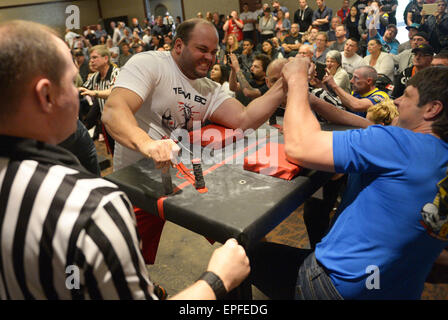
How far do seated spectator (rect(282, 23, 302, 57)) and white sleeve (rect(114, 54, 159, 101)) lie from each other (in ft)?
20.5

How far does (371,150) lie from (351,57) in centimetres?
518

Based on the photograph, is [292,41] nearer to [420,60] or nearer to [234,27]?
[234,27]

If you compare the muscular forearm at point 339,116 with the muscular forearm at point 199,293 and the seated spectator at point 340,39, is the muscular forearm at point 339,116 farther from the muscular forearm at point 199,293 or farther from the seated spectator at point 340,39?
the seated spectator at point 340,39

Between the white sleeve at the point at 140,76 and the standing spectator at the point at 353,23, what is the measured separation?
7.23 m

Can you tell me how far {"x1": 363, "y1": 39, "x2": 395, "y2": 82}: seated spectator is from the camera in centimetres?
517

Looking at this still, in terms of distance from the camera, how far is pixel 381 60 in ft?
17.2

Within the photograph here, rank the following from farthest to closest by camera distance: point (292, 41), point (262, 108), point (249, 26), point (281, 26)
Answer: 1. point (249, 26)
2. point (281, 26)
3. point (292, 41)
4. point (262, 108)

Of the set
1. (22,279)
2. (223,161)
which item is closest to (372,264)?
(223,161)

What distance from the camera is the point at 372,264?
115 centimetres

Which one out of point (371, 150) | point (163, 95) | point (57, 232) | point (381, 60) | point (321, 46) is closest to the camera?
point (57, 232)

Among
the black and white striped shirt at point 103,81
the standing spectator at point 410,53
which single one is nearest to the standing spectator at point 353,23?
the standing spectator at point 410,53

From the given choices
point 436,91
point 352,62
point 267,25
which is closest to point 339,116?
point 436,91

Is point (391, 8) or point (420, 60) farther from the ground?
point (391, 8)
